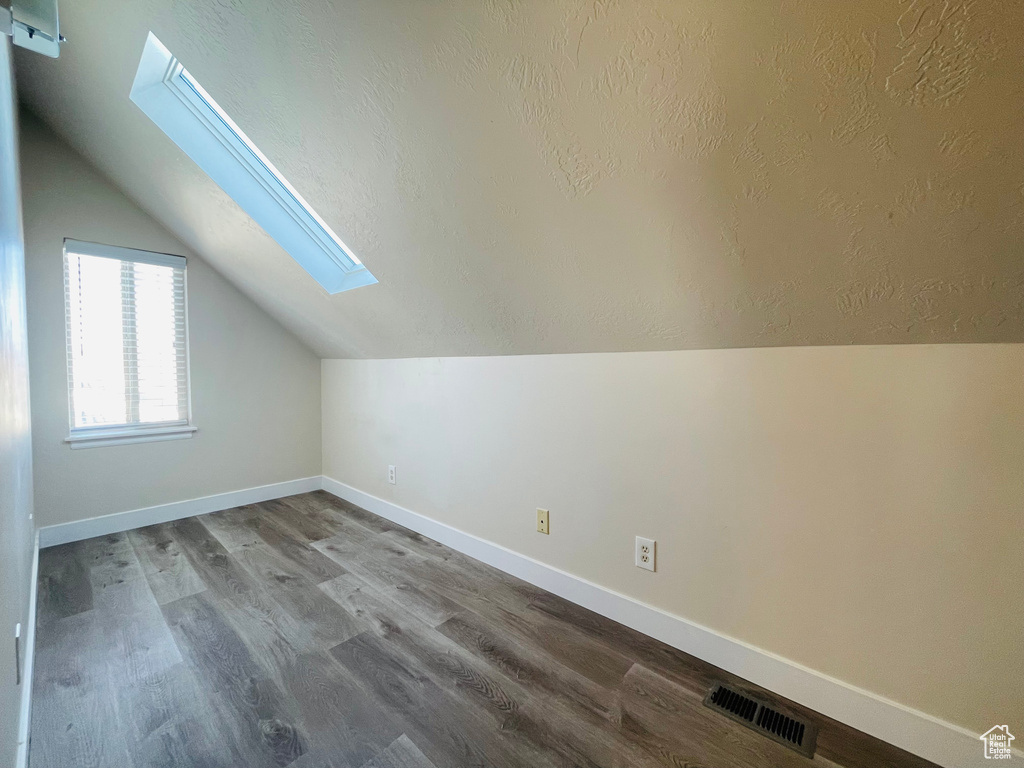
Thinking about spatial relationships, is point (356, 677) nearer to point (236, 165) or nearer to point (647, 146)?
point (647, 146)

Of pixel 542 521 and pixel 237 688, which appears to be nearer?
pixel 237 688

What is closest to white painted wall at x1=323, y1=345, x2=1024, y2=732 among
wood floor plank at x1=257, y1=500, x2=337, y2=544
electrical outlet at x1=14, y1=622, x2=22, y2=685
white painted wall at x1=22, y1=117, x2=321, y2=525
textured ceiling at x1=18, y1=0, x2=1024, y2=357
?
textured ceiling at x1=18, y1=0, x2=1024, y2=357

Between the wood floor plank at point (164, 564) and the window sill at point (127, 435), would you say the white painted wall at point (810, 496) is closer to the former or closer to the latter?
the wood floor plank at point (164, 564)

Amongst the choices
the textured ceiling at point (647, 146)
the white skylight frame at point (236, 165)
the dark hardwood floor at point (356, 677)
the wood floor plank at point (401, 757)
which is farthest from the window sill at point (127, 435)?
the wood floor plank at point (401, 757)

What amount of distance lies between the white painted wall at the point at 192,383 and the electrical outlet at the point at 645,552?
296 cm

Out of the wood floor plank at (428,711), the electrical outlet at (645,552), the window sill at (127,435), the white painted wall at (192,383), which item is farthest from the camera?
the window sill at (127,435)

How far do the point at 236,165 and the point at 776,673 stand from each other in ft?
10.1

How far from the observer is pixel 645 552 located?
1.67 meters

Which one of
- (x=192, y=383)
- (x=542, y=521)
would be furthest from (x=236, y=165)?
(x=542, y=521)

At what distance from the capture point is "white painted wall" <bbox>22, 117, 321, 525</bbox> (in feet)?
7.98

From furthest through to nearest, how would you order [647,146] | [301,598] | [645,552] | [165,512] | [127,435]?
[165,512] < [127,435] < [301,598] < [645,552] < [647,146]

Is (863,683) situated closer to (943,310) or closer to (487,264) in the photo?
(943,310)

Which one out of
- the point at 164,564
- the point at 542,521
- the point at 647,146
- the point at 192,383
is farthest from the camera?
the point at 192,383

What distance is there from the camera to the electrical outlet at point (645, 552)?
5.41 ft
